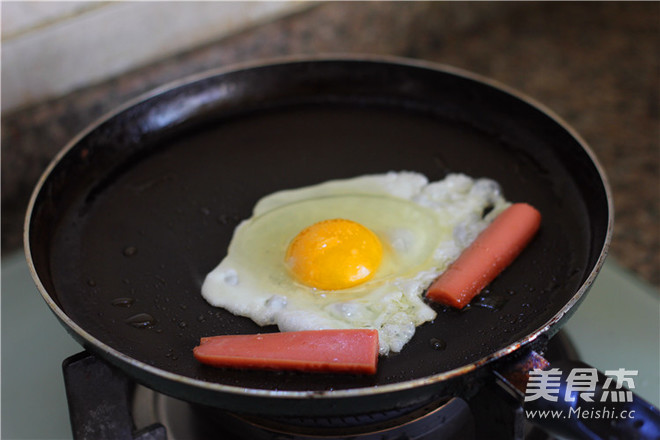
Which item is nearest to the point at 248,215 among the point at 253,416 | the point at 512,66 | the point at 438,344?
the point at 253,416

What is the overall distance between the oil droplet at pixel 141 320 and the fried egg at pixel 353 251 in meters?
0.14

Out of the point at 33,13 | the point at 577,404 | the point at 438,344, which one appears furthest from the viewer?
the point at 33,13

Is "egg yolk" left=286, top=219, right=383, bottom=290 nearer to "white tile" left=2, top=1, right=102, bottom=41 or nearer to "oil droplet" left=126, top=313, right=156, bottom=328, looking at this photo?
"oil droplet" left=126, top=313, right=156, bottom=328

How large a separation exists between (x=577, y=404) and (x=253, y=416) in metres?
0.70

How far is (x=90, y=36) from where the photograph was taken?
241 cm

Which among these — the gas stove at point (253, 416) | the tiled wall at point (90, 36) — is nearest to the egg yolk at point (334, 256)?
the gas stove at point (253, 416)

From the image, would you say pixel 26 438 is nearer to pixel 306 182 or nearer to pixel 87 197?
pixel 87 197

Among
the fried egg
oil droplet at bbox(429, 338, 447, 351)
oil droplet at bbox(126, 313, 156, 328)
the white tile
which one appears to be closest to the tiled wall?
the white tile

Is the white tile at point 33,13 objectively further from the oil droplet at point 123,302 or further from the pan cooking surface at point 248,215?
the oil droplet at point 123,302

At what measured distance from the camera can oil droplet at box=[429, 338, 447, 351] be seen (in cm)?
143

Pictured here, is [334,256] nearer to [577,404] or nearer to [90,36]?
[577,404]

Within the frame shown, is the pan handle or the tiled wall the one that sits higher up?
the tiled wall

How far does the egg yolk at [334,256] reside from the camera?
1.56 m

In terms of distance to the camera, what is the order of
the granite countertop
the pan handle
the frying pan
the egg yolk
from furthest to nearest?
the granite countertop → the egg yolk → the frying pan → the pan handle
